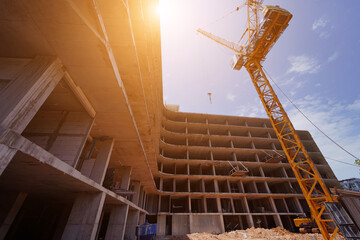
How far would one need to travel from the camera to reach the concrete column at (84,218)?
16.5 feet

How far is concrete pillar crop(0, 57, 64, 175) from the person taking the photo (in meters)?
2.72

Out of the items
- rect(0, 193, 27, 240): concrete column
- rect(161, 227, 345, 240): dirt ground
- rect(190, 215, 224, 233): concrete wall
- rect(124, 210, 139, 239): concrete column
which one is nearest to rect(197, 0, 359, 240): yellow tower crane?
rect(161, 227, 345, 240): dirt ground

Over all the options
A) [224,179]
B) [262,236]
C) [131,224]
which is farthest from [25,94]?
[224,179]

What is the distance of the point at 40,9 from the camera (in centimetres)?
303

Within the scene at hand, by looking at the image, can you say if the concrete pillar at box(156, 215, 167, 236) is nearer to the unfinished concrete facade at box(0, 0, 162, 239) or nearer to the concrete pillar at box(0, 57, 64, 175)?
the unfinished concrete facade at box(0, 0, 162, 239)

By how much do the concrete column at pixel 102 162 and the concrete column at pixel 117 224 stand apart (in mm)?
3812

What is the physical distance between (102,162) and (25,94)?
4705mm

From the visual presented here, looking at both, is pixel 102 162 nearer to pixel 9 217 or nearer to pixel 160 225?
pixel 9 217

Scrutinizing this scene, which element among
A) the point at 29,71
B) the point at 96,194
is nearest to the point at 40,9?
the point at 29,71

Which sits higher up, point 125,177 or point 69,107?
point 69,107

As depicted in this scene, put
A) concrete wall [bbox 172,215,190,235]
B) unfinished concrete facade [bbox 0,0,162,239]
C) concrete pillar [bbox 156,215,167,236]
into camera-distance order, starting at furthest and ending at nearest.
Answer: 1. concrete wall [bbox 172,215,190,235]
2. concrete pillar [bbox 156,215,167,236]
3. unfinished concrete facade [bbox 0,0,162,239]

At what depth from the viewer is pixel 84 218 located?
17.3ft

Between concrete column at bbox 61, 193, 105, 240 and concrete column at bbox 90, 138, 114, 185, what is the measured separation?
1.02 metres

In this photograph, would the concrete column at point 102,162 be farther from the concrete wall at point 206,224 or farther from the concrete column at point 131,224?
the concrete wall at point 206,224
